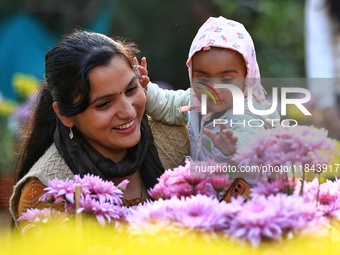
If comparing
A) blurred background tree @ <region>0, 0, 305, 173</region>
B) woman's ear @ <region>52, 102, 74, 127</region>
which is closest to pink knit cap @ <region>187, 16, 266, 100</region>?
woman's ear @ <region>52, 102, 74, 127</region>

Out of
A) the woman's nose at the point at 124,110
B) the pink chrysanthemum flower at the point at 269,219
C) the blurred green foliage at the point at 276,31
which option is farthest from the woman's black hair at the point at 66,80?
the blurred green foliage at the point at 276,31

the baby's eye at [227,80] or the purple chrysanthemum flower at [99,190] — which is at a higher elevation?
the baby's eye at [227,80]

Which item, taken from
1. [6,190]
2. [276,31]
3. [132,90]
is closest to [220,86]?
[132,90]

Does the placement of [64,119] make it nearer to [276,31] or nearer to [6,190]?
[6,190]

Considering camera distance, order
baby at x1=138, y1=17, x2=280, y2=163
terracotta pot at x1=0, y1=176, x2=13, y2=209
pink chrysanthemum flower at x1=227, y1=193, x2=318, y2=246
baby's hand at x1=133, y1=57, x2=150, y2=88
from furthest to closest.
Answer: terracotta pot at x1=0, y1=176, x2=13, y2=209 → baby's hand at x1=133, y1=57, x2=150, y2=88 → baby at x1=138, y1=17, x2=280, y2=163 → pink chrysanthemum flower at x1=227, y1=193, x2=318, y2=246

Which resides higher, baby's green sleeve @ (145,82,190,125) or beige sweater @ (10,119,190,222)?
baby's green sleeve @ (145,82,190,125)

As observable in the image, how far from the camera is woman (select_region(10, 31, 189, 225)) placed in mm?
2930

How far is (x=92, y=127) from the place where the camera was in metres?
2.98

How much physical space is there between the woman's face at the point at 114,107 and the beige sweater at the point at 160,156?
163 millimetres

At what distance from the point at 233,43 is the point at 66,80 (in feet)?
1.97

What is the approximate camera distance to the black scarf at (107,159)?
9.96 feet

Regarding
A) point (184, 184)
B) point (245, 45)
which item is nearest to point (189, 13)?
point (245, 45)

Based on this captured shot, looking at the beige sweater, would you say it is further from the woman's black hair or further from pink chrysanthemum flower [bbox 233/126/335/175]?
pink chrysanthemum flower [bbox 233/126/335/175]

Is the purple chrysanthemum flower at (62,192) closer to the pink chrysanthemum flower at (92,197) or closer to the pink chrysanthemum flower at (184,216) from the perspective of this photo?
the pink chrysanthemum flower at (92,197)
